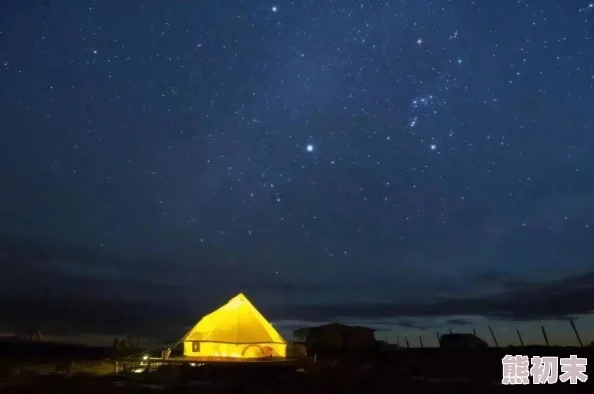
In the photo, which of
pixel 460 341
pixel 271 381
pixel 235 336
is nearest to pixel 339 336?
pixel 460 341

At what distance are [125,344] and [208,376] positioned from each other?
30.8m

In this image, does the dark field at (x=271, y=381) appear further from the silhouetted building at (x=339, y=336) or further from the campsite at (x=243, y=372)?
the silhouetted building at (x=339, y=336)

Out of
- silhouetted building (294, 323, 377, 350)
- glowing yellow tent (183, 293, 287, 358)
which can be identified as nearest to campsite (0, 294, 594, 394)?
glowing yellow tent (183, 293, 287, 358)

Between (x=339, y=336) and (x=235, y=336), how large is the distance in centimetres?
2328

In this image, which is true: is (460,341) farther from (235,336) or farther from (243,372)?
(243,372)

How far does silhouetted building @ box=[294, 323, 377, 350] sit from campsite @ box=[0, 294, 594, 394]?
41.0 feet

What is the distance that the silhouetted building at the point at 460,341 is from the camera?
2061 inches

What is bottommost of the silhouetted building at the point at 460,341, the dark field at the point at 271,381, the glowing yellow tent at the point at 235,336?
the dark field at the point at 271,381

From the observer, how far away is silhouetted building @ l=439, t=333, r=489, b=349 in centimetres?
5234

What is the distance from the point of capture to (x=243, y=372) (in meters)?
23.8

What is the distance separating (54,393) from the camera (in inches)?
674

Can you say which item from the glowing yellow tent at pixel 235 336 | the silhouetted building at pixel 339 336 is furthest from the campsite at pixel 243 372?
the silhouetted building at pixel 339 336

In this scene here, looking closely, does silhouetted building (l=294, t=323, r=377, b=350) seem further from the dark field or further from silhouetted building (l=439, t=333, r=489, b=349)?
the dark field

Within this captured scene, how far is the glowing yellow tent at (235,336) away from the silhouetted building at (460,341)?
25969 mm
